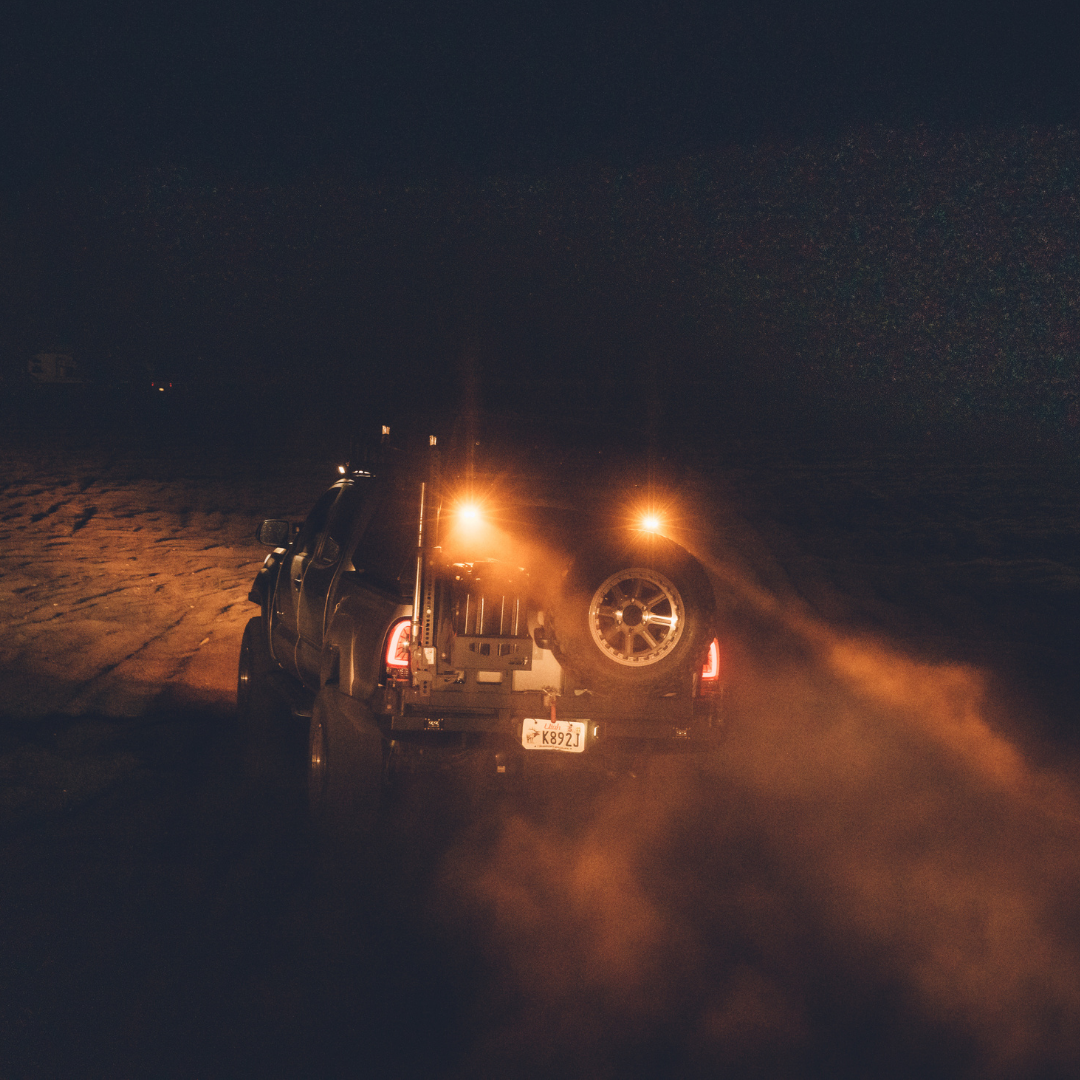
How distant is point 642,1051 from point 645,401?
5334cm

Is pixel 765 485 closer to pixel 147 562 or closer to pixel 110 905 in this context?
pixel 147 562

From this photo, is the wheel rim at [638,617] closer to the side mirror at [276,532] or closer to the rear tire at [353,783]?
the rear tire at [353,783]

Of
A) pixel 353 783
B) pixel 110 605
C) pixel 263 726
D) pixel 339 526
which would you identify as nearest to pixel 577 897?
pixel 353 783

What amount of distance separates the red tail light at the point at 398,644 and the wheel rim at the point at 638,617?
0.96 m

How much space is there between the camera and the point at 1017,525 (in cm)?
1836

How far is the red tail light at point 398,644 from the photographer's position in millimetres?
4746

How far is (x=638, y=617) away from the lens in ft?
14.5

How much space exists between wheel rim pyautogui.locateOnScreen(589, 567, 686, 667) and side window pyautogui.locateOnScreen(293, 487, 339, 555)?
2515 millimetres

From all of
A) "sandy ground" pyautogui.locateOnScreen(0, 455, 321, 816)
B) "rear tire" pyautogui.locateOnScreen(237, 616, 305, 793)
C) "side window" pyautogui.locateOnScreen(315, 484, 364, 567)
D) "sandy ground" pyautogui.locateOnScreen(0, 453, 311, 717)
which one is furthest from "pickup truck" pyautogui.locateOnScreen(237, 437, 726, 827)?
"sandy ground" pyautogui.locateOnScreen(0, 453, 311, 717)

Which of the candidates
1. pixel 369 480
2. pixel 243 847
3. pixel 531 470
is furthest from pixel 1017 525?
pixel 243 847

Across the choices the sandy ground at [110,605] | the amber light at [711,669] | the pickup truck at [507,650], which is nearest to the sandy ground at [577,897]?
the sandy ground at [110,605]

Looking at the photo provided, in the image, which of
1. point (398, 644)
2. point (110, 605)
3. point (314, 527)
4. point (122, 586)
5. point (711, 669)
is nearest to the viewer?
point (398, 644)

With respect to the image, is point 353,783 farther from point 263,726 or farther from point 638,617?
point 263,726

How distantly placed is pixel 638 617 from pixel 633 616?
0.02m
